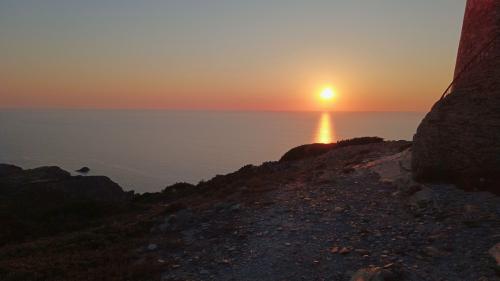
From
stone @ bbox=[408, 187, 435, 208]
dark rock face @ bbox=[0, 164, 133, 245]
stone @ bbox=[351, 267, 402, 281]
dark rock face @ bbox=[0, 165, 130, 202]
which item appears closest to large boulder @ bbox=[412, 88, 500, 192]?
stone @ bbox=[408, 187, 435, 208]

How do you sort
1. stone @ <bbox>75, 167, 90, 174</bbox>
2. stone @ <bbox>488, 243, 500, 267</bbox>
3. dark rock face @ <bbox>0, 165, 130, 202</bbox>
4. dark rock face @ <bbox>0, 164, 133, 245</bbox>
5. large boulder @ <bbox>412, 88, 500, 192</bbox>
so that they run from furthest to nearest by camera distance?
stone @ <bbox>75, 167, 90, 174</bbox>, dark rock face @ <bbox>0, 165, 130, 202</bbox>, dark rock face @ <bbox>0, 164, 133, 245</bbox>, large boulder @ <bbox>412, 88, 500, 192</bbox>, stone @ <bbox>488, 243, 500, 267</bbox>

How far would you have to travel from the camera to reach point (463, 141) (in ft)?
47.9

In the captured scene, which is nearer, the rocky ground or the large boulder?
the rocky ground

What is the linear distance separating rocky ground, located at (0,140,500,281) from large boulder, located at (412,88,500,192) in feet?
2.05

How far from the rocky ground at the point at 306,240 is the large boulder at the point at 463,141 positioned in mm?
626

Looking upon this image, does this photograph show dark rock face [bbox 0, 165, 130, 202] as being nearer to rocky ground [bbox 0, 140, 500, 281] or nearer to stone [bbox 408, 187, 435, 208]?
rocky ground [bbox 0, 140, 500, 281]

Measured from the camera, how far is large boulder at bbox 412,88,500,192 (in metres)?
14.1

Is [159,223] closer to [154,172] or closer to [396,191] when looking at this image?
[396,191]

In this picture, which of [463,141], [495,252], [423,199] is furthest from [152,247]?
[463,141]

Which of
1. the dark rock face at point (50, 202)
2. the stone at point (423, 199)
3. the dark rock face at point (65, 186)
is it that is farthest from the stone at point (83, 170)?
the stone at point (423, 199)

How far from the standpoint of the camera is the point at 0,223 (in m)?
20.0

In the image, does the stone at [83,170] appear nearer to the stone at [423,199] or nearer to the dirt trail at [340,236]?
the dirt trail at [340,236]

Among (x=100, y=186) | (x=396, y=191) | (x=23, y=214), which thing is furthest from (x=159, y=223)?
(x=100, y=186)

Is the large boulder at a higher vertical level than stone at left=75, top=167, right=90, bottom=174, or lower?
higher
